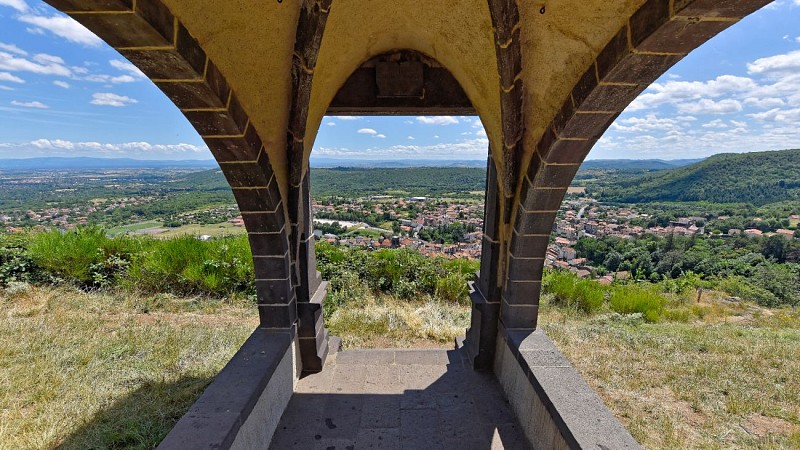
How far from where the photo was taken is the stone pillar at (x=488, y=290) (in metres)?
3.39

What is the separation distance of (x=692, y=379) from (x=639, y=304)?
3.69 metres

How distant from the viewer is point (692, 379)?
4047mm

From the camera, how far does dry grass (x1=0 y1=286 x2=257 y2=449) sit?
3021mm

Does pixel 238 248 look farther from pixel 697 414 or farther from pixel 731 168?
pixel 731 168

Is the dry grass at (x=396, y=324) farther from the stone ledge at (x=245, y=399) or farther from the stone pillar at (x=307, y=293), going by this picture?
the stone ledge at (x=245, y=399)

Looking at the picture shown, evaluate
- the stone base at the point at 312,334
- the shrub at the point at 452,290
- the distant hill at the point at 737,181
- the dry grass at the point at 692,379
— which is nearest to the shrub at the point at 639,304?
the dry grass at the point at 692,379

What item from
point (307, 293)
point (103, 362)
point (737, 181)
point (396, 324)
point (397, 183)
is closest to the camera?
point (307, 293)

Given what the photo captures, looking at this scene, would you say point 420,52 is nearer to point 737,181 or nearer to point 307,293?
point 307,293

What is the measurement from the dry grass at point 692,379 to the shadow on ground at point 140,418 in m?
4.11

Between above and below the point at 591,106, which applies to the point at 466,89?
above

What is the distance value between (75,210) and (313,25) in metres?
33.0

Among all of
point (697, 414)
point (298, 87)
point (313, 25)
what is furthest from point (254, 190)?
point (697, 414)

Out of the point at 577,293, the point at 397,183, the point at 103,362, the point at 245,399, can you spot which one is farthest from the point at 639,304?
the point at 397,183

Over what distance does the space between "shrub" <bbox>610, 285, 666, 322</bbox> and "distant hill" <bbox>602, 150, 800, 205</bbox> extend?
1304 inches
